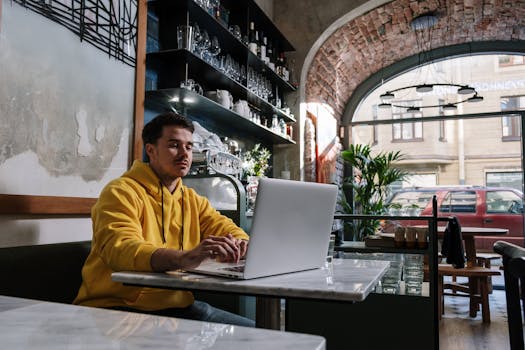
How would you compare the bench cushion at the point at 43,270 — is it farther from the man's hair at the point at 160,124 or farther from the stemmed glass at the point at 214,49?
the stemmed glass at the point at 214,49

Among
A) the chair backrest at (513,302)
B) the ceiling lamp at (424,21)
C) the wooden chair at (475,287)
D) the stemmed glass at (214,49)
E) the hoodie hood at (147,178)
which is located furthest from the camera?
the ceiling lamp at (424,21)

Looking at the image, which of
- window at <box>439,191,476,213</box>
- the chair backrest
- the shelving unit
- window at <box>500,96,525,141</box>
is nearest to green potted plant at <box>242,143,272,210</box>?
the shelving unit

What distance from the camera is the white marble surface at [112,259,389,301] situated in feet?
3.32

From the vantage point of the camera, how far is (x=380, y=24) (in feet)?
17.8

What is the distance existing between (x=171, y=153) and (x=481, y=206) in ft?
17.0

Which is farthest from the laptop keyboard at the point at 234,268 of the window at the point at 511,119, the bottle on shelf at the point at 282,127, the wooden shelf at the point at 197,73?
the window at the point at 511,119

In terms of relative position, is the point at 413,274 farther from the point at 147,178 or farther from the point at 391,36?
the point at 391,36

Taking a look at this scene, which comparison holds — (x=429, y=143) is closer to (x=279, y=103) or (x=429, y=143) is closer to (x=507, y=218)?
(x=507, y=218)

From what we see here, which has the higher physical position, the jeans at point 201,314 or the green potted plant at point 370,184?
the green potted plant at point 370,184

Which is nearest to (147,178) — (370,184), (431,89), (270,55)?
(270,55)

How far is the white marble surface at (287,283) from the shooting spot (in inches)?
39.9

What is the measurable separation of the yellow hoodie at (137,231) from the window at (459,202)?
4.85 metres

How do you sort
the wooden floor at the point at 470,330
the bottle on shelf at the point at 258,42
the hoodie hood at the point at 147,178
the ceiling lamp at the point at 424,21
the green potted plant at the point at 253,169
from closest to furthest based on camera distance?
the hoodie hood at the point at 147,178
the wooden floor at the point at 470,330
the green potted plant at the point at 253,169
the bottle on shelf at the point at 258,42
the ceiling lamp at the point at 424,21

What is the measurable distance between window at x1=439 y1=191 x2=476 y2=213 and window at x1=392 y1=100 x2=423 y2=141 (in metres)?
0.95
